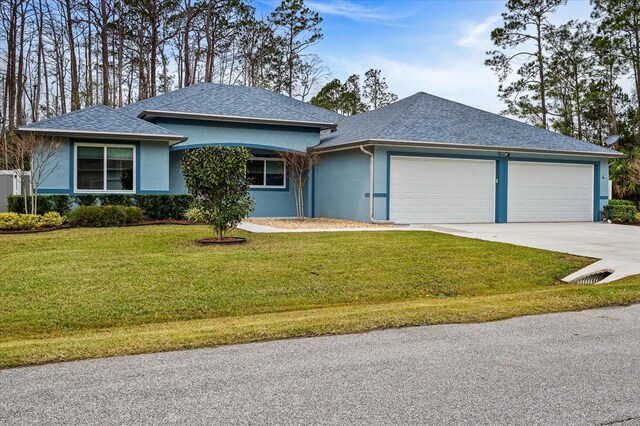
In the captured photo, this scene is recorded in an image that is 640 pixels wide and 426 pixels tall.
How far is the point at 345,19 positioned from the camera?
2623 cm

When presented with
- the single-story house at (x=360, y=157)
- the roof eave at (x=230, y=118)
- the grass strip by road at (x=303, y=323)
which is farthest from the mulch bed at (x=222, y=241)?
the roof eave at (x=230, y=118)

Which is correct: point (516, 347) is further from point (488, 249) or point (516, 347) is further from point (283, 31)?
point (283, 31)

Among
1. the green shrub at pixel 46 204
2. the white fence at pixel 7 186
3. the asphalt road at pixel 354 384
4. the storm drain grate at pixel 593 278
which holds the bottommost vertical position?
the asphalt road at pixel 354 384

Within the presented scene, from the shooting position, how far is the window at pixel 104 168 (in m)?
16.3

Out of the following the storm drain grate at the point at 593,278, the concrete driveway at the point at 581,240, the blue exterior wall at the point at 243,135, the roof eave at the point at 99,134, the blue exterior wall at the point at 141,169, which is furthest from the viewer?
the blue exterior wall at the point at 243,135

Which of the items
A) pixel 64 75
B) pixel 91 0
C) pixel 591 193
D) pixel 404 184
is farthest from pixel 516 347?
pixel 64 75

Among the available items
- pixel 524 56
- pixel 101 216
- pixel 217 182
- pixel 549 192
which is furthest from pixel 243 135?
pixel 524 56

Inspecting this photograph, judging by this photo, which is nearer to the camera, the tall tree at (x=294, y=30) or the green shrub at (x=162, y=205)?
the green shrub at (x=162, y=205)

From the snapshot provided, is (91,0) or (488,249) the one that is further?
(91,0)

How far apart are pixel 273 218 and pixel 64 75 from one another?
20.3m

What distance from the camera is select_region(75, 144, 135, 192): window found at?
53.5 ft

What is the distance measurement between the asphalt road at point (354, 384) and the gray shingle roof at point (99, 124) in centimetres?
1281

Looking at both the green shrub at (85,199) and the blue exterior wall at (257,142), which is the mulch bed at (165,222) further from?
the blue exterior wall at (257,142)

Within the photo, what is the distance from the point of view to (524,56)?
1336 inches
